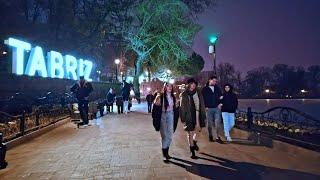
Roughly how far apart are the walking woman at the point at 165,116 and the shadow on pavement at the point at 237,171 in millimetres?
457

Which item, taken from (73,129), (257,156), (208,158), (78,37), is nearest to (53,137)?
(73,129)

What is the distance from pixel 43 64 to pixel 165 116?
1564 cm

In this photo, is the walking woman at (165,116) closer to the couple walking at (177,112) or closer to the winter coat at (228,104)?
the couple walking at (177,112)

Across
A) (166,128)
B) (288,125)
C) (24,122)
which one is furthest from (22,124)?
(288,125)

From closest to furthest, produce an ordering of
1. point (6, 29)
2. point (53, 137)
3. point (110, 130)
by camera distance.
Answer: point (53, 137) < point (110, 130) < point (6, 29)

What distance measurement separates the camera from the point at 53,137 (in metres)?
13.3

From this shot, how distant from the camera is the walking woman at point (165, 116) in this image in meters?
8.79

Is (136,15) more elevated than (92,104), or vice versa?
(136,15)

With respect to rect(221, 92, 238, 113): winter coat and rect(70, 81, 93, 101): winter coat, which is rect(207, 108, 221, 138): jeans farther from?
rect(70, 81, 93, 101): winter coat

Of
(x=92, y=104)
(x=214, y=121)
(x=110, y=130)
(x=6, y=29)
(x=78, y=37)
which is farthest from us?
(x=78, y=37)

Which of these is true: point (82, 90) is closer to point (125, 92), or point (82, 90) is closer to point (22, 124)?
point (22, 124)

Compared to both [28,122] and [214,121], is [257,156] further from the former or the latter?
[28,122]

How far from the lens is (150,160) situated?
8.80 m

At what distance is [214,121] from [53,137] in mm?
5665
